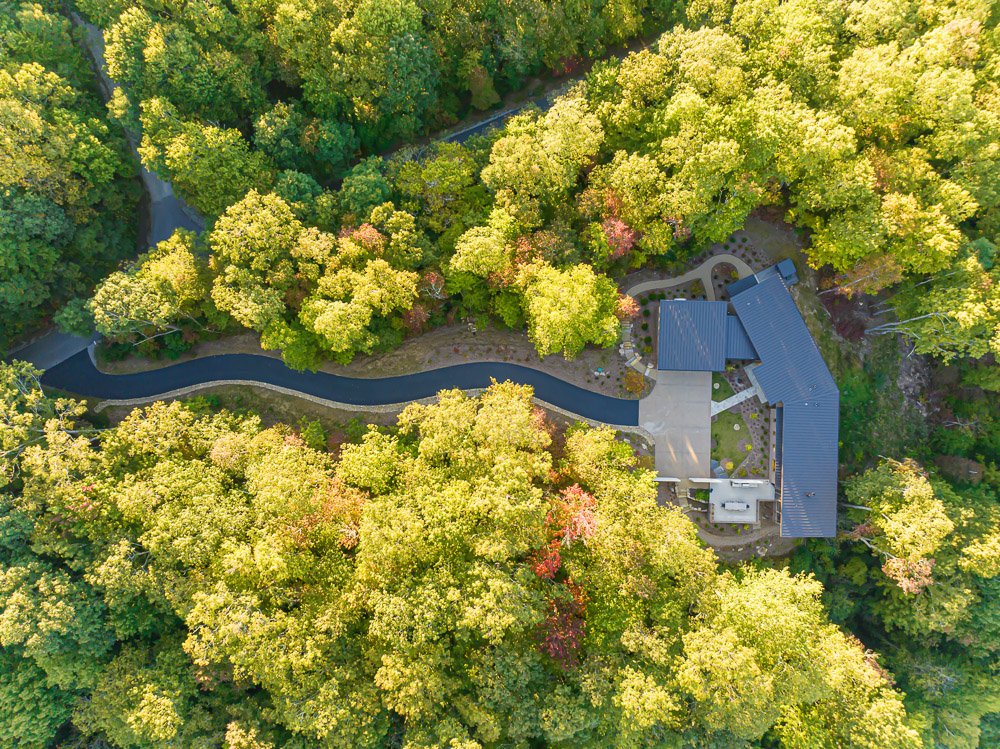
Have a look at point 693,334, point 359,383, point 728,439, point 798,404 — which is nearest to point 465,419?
point 359,383

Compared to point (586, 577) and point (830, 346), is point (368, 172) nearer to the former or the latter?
point (586, 577)

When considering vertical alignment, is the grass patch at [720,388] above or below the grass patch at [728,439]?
above

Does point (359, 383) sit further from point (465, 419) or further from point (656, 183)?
point (656, 183)

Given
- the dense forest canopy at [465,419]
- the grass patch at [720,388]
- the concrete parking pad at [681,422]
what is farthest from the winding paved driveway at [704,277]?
the concrete parking pad at [681,422]

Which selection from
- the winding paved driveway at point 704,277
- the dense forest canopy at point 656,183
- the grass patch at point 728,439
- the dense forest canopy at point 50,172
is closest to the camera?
the dense forest canopy at point 656,183

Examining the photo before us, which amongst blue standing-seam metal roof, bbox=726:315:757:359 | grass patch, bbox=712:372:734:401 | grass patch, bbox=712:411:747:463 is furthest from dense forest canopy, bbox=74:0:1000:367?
grass patch, bbox=712:411:747:463

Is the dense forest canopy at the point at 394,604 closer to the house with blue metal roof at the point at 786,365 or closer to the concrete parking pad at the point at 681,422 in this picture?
the house with blue metal roof at the point at 786,365

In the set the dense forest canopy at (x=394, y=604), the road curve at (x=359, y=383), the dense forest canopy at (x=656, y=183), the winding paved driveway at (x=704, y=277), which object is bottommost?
the dense forest canopy at (x=394, y=604)

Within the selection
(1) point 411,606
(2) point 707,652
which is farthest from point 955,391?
(1) point 411,606
